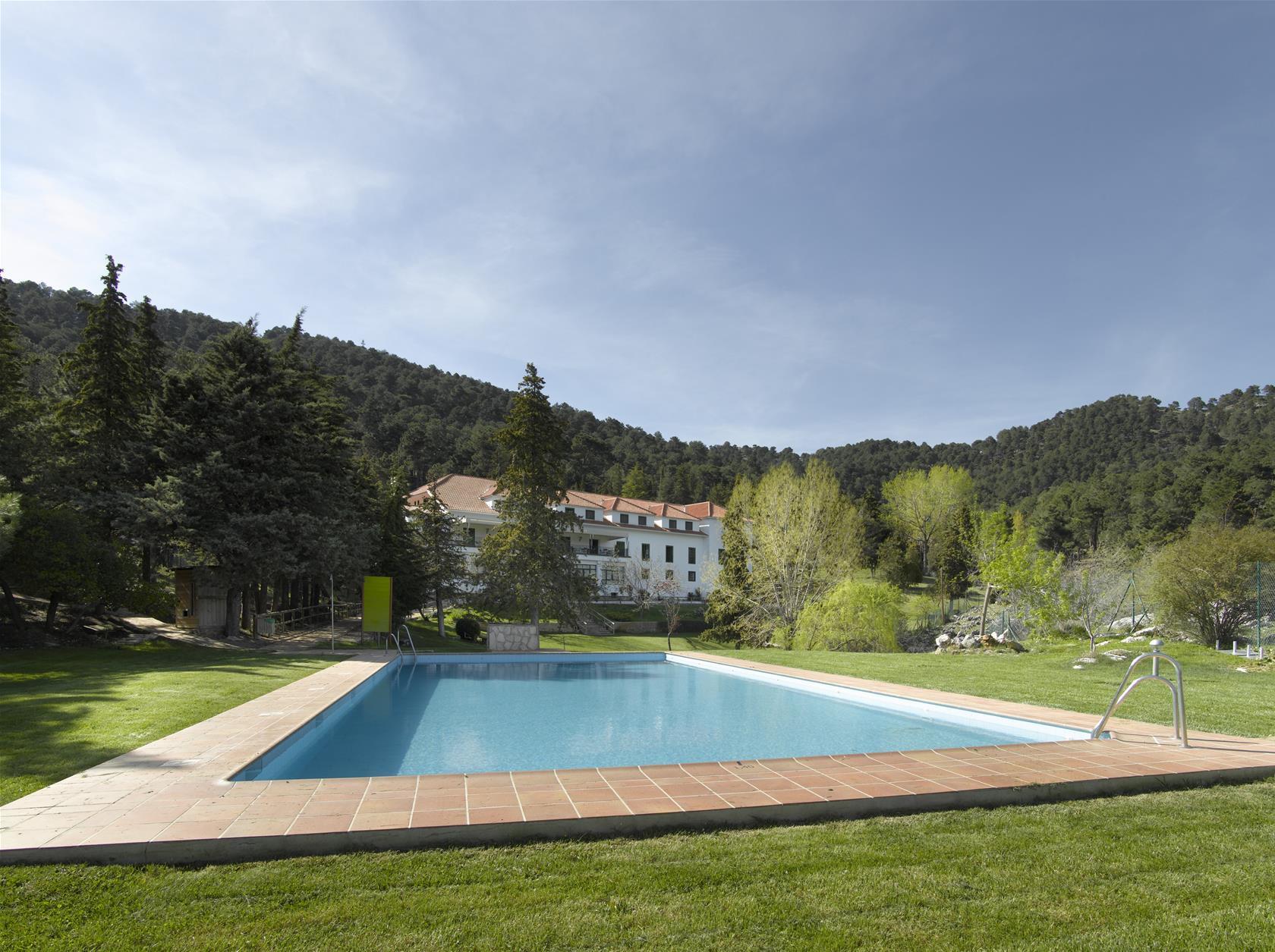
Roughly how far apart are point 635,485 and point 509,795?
199ft

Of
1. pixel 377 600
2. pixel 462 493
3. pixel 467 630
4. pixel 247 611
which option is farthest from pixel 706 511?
pixel 377 600

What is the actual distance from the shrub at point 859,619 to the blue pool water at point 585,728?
8.62 m

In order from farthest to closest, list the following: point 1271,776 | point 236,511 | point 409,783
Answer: point 236,511, point 1271,776, point 409,783

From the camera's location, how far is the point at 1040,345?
948 inches

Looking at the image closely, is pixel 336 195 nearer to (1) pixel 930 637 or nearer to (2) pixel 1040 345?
(2) pixel 1040 345

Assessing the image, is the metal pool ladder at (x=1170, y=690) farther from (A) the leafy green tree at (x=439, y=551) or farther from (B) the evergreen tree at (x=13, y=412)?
(A) the leafy green tree at (x=439, y=551)

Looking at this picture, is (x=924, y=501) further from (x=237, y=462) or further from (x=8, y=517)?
(x=8, y=517)

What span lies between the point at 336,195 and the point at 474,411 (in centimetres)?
5547

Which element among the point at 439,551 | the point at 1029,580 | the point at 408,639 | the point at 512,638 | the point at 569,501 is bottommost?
the point at 408,639

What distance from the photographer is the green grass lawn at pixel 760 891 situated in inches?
111

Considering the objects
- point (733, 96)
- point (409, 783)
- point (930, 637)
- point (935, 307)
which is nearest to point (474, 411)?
point (930, 637)

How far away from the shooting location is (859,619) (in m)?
22.6

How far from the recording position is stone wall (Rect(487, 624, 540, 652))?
19703 millimetres

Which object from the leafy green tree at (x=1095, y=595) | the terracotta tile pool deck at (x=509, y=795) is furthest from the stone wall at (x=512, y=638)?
the leafy green tree at (x=1095, y=595)
